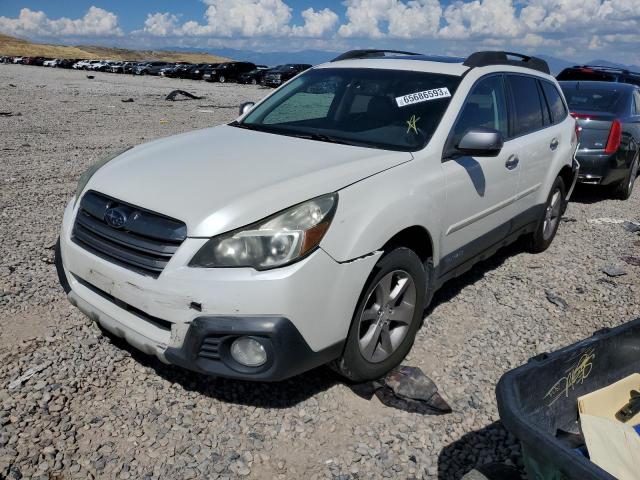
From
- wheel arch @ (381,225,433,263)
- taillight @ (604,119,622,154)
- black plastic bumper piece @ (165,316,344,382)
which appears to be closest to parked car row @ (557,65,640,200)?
taillight @ (604,119,622,154)

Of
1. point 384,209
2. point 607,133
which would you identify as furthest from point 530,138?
point 607,133

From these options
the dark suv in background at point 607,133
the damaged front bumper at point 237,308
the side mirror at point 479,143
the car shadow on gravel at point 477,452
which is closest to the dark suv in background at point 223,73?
the dark suv in background at point 607,133

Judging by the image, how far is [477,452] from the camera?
8.96 feet

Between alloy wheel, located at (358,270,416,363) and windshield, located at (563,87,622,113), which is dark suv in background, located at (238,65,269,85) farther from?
alloy wheel, located at (358,270,416,363)

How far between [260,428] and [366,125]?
2036mm

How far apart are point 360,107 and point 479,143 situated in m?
0.93

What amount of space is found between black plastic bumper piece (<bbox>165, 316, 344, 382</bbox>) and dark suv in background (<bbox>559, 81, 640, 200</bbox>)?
6043 mm

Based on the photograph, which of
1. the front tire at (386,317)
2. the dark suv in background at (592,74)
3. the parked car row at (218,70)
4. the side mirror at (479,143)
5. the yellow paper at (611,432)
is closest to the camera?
the yellow paper at (611,432)

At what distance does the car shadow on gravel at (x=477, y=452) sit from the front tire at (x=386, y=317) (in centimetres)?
58

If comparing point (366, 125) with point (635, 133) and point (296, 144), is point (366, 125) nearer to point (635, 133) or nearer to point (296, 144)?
point (296, 144)

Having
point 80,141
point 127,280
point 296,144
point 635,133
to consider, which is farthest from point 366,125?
point 80,141

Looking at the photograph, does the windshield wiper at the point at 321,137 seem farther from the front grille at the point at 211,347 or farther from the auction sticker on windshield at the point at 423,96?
the front grille at the point at 211,347

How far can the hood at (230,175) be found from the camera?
8.39ft

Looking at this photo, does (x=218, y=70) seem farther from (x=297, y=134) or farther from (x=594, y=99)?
(x=297, y=134)
